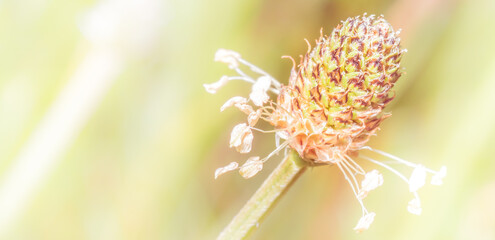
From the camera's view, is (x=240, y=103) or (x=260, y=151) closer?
(x=240, y=103)

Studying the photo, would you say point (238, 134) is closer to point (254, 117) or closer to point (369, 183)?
point (254, 117)

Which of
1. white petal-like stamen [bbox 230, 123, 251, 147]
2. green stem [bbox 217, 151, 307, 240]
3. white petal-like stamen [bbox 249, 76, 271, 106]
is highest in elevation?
white petal-like stamen [bbox 249, 76, 271, 106]

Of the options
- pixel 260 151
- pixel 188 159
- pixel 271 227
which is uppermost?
pixel 188 159

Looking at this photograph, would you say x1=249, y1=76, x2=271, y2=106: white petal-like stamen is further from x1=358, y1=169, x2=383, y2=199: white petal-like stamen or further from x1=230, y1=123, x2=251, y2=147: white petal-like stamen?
x1=358, y1=169, x2=383, y2=199: white petal-like stamen

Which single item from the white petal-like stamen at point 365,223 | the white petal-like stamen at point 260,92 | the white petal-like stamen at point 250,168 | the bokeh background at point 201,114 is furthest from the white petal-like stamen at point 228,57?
the bokeh background at point 201,114

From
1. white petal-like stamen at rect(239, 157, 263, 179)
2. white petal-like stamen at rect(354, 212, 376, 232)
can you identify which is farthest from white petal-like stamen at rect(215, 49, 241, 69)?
white petal-like stamen at rect(354, 212, 376, 232)

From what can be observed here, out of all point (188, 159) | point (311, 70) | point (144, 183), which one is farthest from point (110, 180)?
point (311, 70)

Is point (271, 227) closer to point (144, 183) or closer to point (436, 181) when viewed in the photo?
point (144, 183)

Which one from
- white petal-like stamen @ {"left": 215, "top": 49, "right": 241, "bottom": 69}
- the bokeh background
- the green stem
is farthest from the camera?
the bokeh background
